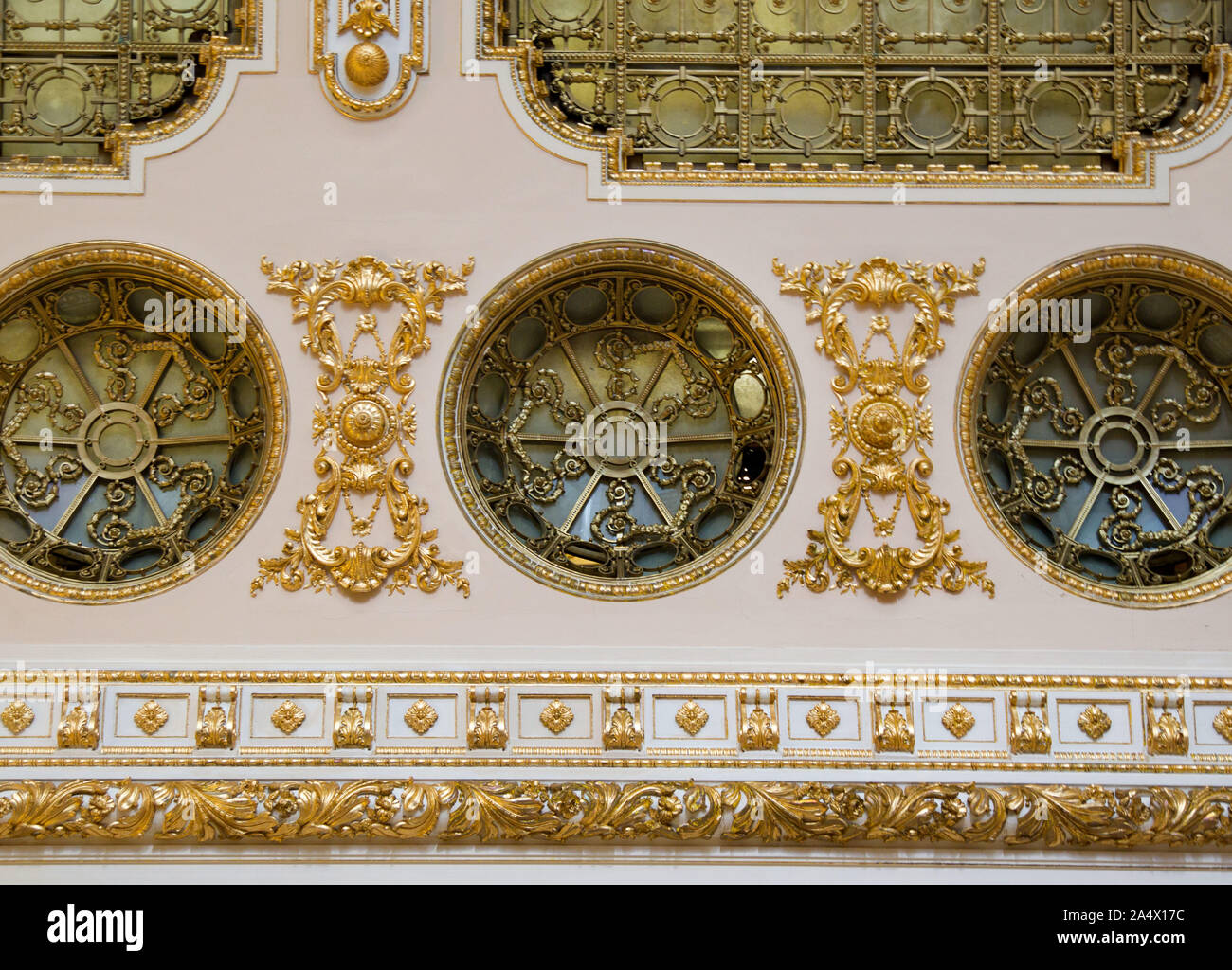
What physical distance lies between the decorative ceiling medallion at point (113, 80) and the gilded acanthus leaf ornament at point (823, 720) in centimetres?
480

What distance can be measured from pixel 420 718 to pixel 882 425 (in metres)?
3.05

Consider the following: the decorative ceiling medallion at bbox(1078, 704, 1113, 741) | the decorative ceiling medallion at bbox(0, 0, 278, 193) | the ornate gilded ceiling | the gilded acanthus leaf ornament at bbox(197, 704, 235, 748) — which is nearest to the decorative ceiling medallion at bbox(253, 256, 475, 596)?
the ornate gilded ceiling

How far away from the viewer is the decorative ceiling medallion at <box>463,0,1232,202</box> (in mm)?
8664

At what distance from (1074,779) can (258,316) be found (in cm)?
521

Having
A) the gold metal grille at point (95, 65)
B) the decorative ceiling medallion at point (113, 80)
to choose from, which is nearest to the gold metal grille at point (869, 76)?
the decorative ceiling medallion at point (113, 80)

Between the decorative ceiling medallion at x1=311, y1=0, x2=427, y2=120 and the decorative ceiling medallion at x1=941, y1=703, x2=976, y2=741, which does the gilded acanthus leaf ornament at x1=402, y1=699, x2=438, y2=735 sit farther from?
the decorative ceiling medallion at x1=311, y1=0, x2=427, y2=120

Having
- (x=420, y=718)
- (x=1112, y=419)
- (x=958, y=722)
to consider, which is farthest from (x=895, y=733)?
(x=420, y=718)

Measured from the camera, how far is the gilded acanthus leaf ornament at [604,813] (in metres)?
7.84

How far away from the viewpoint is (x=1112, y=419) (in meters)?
8.78

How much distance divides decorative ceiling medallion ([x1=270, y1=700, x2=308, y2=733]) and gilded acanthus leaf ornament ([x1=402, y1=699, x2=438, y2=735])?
0.57 m

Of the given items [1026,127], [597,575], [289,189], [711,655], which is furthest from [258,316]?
[1026,127]

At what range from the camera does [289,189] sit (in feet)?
28.1

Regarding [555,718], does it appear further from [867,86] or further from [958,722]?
[867,86]

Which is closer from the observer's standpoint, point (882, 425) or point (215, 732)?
point (215, 732)
